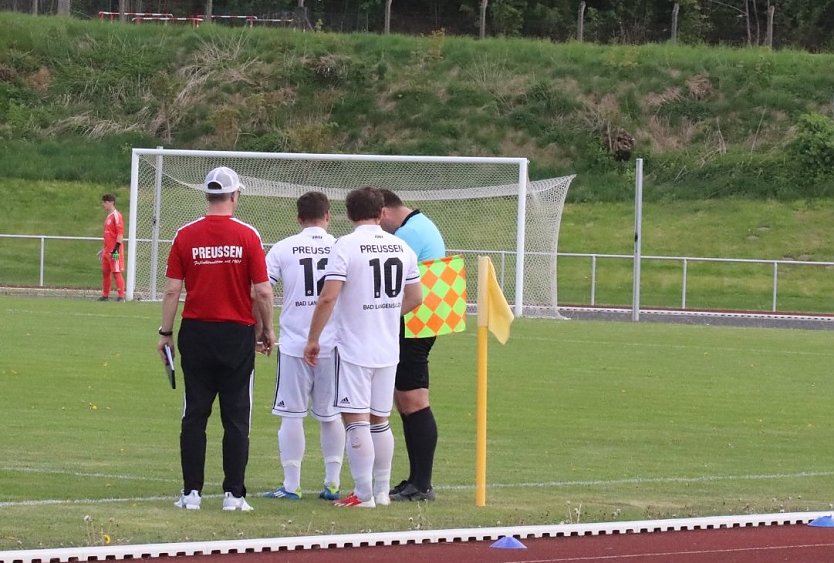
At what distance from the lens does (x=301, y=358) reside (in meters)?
9.27

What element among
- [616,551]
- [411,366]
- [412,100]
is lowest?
[616,551]

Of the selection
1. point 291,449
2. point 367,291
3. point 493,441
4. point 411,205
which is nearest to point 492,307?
point 367,291

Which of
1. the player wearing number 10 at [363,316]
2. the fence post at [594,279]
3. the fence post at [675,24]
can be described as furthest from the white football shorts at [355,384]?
the fence post at [675,24]

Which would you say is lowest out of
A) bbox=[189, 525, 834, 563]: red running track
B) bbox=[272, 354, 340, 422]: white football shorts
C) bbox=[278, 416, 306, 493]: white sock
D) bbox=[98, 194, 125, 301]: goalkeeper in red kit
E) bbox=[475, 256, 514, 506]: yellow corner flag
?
bbox=[189, 525, 834, 563]: red running track

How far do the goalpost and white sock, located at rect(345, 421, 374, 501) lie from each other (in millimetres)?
17898

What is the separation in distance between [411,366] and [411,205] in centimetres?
2264

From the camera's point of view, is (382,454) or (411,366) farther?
(411,366)

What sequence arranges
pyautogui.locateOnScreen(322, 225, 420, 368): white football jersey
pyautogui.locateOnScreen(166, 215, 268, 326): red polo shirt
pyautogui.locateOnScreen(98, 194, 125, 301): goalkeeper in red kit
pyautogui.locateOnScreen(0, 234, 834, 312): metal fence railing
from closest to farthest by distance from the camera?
pyautogui.locateOnScreen(166, 215, 268, 326): red polo shirt → pyautogui.locateOnScreen(322, 225, 420, 368): white football jersey → pyautogui.locateOnScreen(98, 194, 125, 301): goalkeeper in red kit → pyautogui.locateOnScreen(0, 234, 834, 312): metal fence railing

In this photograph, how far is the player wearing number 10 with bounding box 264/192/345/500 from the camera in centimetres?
924

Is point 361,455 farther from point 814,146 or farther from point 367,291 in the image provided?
point 814,146

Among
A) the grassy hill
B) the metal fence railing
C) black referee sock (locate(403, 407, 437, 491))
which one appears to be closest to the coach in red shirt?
black referee sock (locate(403, 407, 437, 491))

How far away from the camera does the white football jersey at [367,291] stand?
870cm

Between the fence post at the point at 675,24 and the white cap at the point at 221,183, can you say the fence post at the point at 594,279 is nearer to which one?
the fence post at the point at 675,24

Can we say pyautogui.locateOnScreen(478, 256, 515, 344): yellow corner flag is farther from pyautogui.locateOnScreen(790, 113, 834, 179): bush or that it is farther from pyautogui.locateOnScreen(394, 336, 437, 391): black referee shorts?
pyautogui.locateOnScreen(790, 113, 834, 179): bush
